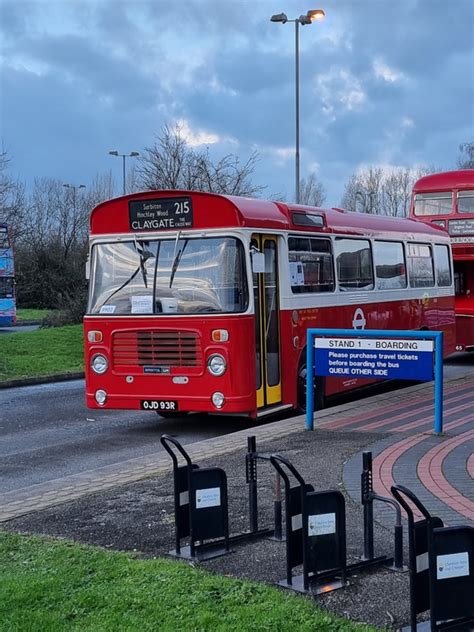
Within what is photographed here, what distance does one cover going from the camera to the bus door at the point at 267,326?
11.5 m

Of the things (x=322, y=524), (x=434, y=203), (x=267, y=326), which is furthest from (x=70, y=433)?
(x=434, y=203)

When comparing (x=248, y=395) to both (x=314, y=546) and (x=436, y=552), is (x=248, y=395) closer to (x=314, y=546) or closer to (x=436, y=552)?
(x=314, y=546)

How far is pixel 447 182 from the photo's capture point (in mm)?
21953

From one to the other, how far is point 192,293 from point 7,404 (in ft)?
18.1

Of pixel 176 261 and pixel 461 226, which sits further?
pixel 461 226

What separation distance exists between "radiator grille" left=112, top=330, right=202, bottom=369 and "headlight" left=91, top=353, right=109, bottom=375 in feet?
0.45

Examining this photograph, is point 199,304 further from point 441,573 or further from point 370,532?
point 441,573

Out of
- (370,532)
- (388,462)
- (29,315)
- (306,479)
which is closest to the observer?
(370,532)

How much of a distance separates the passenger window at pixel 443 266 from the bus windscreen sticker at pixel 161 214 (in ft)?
26.8

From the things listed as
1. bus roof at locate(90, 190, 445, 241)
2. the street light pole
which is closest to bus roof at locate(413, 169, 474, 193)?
the street light pole

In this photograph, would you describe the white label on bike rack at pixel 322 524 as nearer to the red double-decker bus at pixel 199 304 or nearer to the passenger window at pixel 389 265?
the red double-decker bus at pixel 199 304

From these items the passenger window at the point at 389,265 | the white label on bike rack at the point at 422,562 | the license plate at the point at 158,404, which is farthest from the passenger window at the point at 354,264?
the white label on bike rack at the point at 422,562

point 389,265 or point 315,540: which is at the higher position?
point 389,265

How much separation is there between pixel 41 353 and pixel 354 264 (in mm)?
9911
